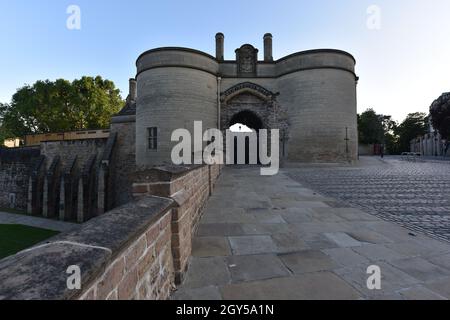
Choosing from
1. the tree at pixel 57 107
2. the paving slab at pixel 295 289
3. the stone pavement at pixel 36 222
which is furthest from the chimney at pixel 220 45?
the tree at pixel 57 107

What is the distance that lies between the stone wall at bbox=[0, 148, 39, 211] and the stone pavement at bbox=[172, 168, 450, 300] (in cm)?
2952

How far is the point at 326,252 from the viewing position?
3309 millimetres

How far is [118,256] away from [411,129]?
63044 mm

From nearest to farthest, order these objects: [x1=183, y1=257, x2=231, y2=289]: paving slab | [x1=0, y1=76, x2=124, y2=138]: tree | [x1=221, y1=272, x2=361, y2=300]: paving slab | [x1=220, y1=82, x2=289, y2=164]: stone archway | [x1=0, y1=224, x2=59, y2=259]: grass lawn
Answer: [x1=221, y1=272, x2=361, y2=300]: paving slab, [x1=183, y1=257, x2=231, y2=289]: paving slab, [x1=0, y1=224, x2=59, y2=259]: grass lawn, [x1=220, y1=82, x2=289, y2=164]: stone archway, [x1=0, y1=76, x2=124, y2=138]: tree

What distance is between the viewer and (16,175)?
2653cm

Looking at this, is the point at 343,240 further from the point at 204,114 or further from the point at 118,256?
the point at 204,114

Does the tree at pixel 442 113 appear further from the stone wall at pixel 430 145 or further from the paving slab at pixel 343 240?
the paving slab at pixel 343 240

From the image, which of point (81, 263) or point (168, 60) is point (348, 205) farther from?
point (168, 60)

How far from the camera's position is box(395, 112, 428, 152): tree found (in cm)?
4912

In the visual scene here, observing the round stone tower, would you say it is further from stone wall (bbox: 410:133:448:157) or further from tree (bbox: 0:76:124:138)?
stone wall (bbox: 410:133:448:157)

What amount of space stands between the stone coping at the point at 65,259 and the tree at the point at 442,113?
40.7 m

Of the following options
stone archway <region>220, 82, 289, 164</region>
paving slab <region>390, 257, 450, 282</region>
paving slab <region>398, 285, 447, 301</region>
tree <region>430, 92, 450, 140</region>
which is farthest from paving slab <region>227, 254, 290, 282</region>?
tree <region>430, 92, 450, 140</region>

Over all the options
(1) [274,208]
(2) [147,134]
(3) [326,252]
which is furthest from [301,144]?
(3) [326,252]

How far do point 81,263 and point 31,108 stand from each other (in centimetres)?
4059
